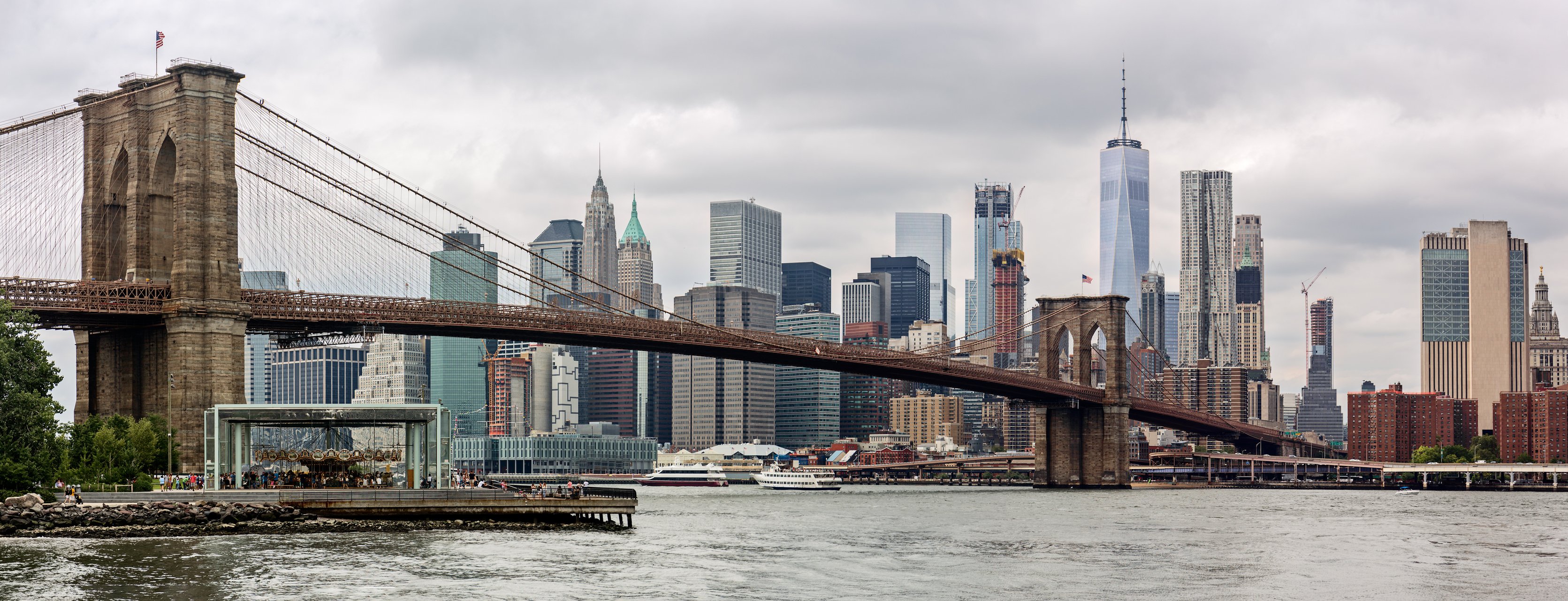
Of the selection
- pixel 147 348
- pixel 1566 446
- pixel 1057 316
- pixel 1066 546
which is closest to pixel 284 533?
pixel 147 348

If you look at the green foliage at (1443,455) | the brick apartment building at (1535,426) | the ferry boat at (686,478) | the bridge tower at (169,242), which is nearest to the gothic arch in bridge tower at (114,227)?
the bridge tower at (169,242)

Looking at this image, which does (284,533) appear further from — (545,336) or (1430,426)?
(1430,426)

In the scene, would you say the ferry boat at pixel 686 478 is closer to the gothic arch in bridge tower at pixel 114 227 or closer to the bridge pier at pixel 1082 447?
the bridge pier at pixel 1082 447

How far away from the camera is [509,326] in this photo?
7500 centimetres

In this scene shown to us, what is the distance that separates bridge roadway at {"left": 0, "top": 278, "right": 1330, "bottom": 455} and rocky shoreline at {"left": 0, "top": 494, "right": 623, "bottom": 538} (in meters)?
11.7

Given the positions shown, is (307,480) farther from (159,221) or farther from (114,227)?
(114,227)

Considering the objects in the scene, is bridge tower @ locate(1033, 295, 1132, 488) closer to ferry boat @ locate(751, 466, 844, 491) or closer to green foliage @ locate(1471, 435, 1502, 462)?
ferry boat @ locate(751, 466, 844, 491)

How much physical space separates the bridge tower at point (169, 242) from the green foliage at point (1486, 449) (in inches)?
5352

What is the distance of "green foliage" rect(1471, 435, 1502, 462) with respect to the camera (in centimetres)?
16850

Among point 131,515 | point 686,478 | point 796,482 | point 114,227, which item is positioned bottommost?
point 686,478

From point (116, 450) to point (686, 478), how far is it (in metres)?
126

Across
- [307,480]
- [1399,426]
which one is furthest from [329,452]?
[1399,426]

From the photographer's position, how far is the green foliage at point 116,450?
58.2 meters

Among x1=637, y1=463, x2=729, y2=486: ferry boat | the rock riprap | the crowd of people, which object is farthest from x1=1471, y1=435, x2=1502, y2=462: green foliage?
the rock riprap
